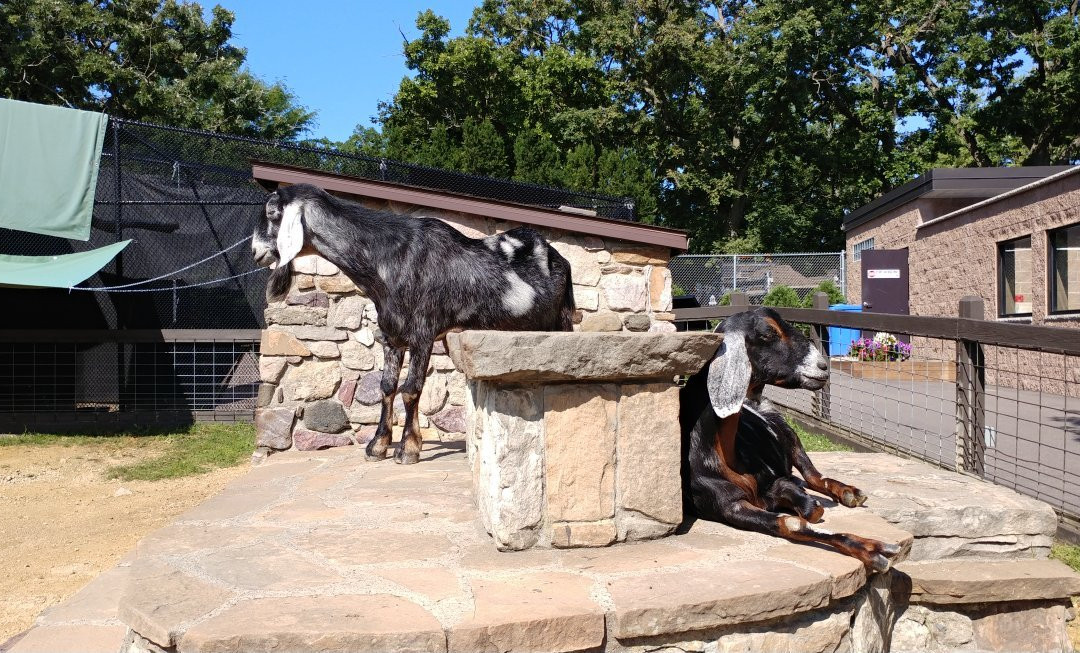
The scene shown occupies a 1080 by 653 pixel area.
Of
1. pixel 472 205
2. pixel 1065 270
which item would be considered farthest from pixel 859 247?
pixel 472 205

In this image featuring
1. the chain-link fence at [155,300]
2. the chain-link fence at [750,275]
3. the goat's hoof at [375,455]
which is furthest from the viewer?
the chain-link fence at [750,275]

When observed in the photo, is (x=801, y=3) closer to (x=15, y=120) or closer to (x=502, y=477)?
(x=15, y=120)

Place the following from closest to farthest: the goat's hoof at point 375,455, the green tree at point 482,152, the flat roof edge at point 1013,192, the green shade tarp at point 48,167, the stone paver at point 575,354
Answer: the stone paver at point 575,354 → the goat's hoof at point 375,455 → the green shade tarp at point 48,167 → the flat roof edge at point 1013,192 → the green tree at point 482,152

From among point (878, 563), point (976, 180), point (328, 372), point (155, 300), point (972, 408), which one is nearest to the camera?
point (878, 563)

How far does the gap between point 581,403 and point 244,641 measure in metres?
1.42

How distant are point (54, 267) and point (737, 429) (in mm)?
9338

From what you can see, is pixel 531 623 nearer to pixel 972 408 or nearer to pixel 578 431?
pixel 578 431

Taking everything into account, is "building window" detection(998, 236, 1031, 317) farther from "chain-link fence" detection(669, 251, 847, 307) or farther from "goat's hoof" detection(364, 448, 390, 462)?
"goat's hoof" detection(364, 448, 390, 462)

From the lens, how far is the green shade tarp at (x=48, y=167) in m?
10.1

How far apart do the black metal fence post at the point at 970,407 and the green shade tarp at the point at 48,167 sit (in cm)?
977

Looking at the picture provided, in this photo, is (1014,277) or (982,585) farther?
(1014,277)

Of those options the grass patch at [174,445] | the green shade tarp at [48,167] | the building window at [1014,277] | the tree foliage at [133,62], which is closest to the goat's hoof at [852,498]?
the grass patch at [174,445]

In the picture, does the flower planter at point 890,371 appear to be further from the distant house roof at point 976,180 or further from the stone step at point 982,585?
the stone step at point 982,585

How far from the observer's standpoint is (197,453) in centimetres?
955
